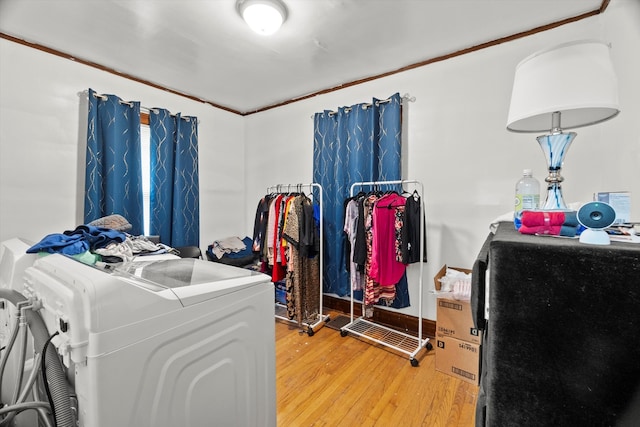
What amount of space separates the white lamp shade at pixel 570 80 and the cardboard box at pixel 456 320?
1.37 m

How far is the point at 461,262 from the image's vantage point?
90.7 inches

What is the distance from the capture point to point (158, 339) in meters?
0.74

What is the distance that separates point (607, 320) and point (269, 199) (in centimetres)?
261

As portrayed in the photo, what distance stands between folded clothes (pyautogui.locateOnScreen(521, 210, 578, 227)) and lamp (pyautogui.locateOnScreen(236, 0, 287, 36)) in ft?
5.76

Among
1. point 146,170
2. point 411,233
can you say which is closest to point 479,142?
point 411,233

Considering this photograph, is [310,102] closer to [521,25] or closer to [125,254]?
[521,25]

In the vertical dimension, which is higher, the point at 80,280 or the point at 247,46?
A: the point at 247,46

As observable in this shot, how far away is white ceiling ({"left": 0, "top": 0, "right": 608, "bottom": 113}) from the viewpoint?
1724mm

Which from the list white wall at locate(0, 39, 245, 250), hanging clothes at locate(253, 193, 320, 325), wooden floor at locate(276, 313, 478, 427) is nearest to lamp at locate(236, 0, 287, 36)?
hanging clothes at locate(253, 193, 320, 325)

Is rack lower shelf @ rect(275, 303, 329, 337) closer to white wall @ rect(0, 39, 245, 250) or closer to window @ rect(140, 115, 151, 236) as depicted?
window @ rect(140, 115, 151, 236)

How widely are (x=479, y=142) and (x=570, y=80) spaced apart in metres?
1.39

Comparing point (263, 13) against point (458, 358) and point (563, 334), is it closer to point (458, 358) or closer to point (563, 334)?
point (563, 334)

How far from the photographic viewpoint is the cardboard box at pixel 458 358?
1854 mm

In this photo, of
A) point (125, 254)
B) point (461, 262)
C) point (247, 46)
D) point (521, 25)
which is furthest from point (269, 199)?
point (521, 25)
